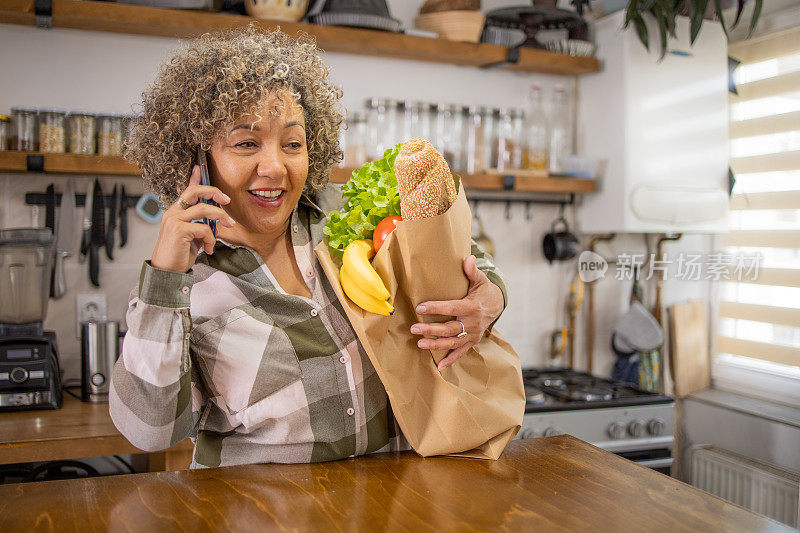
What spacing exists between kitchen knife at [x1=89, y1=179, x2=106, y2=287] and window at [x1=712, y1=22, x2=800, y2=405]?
2410 millimetres

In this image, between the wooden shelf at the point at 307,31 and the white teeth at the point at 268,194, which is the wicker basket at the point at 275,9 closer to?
the wooden shelf at the point at 307,31

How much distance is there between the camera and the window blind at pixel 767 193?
264 centimetres

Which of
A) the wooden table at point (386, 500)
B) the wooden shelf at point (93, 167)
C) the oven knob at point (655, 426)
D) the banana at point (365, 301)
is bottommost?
the oven knob at point (655, 426)

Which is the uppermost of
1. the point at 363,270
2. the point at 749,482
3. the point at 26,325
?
the point at 363,270

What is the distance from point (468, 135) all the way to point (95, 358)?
156 cm

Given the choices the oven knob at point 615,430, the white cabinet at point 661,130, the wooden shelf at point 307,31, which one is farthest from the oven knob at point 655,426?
the wooden shelf at point 307,31

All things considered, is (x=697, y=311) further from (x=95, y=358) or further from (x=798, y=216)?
(x=95, y=358)

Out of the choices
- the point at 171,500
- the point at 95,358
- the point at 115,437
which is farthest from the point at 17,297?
the point at 171,500

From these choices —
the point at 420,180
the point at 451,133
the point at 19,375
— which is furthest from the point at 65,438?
the point at 451,133

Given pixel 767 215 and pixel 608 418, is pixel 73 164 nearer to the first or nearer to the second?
pixel 608 418

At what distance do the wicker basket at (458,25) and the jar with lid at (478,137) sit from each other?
0.92 feet

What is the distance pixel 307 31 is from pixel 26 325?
128cm

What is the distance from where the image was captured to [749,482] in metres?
2.64

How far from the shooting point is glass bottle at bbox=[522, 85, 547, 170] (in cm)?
283
